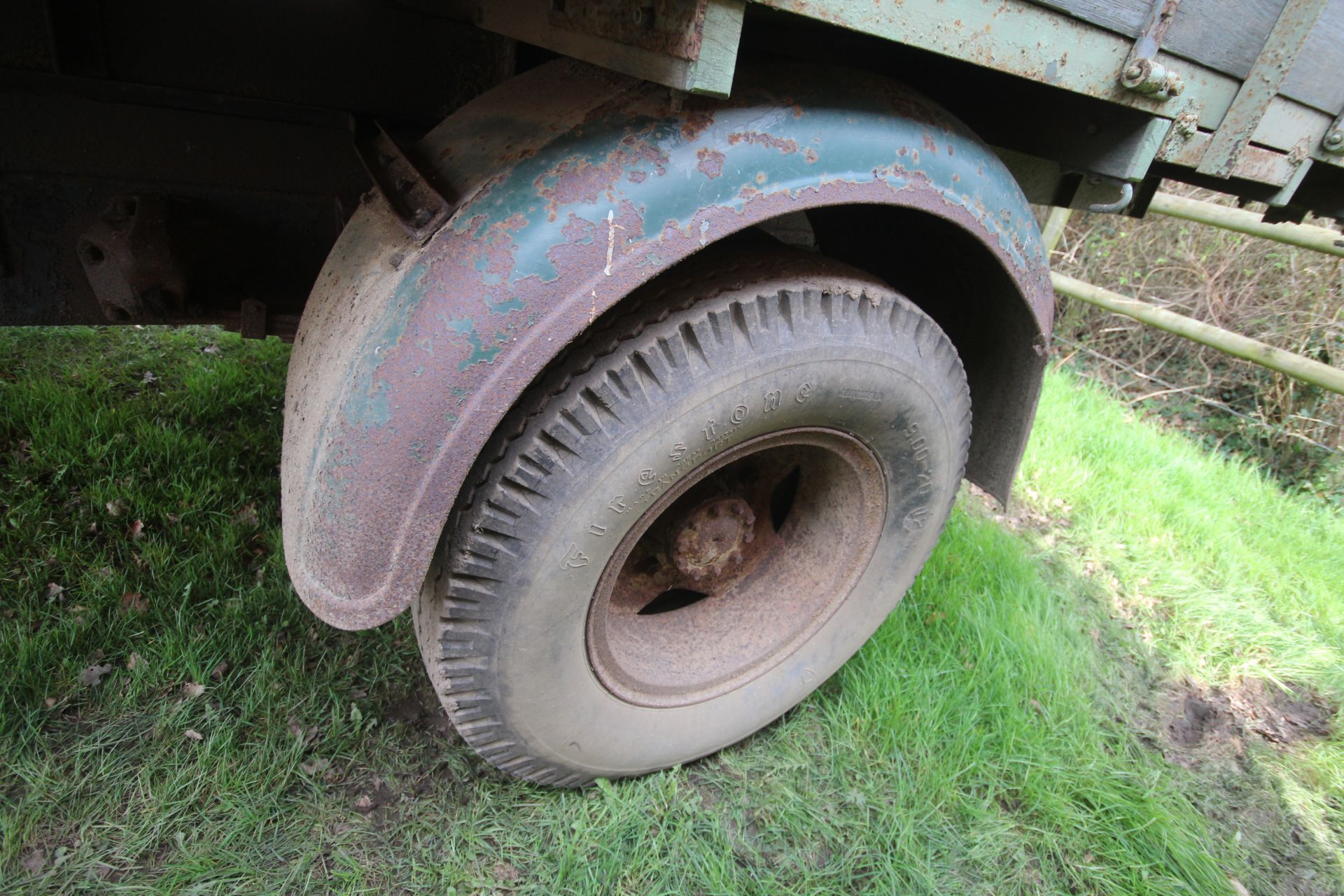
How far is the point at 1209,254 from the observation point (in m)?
5.57

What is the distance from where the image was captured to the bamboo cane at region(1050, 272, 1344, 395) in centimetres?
396

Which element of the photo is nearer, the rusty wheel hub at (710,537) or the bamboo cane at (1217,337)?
the rusty wheel hub at (710,537)

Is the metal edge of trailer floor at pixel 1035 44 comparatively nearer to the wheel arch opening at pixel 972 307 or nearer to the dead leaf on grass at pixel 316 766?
the wheel arch opening at pixel 972 307

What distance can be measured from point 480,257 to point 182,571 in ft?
4.85

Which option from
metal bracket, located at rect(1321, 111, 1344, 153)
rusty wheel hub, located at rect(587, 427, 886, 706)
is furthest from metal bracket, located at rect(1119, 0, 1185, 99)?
rusty wheel hub, located at rect(587, 427, 886, 706)

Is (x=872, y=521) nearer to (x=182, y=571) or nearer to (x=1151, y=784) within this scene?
(x=1151, y=784)

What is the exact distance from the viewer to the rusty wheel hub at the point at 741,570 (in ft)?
5.56

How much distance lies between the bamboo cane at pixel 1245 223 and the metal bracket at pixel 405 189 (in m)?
3.59

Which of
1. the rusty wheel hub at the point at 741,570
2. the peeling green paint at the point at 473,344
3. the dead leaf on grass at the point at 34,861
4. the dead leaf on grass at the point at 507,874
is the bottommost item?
the dead leaf on grass at the point at 34,861

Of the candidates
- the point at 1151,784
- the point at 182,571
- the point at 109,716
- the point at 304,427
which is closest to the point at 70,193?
the point at 304,427

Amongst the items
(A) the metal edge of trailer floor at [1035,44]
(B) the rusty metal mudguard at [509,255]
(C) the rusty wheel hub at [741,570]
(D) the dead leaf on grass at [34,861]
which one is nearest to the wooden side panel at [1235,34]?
(A) the metal edge of trailer floor at [1035,44]

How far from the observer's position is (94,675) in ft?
5.76

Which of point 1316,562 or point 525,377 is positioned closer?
point 525,377

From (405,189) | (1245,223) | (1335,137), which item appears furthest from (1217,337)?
(405,189)
